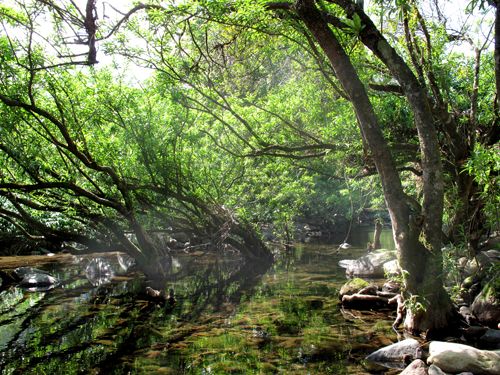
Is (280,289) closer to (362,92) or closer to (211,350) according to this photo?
(211,350)

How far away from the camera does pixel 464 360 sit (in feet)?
18.4

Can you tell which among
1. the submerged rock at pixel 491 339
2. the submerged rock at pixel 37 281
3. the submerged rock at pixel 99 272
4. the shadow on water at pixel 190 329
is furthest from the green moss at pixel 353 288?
the submerged rock at pixel 37 281

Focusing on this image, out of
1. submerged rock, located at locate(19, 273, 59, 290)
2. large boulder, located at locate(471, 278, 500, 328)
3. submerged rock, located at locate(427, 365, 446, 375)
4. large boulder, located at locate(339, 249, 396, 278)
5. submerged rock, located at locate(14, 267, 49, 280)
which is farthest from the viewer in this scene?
submerged rock, located at locate(14, 267, 49, 280)

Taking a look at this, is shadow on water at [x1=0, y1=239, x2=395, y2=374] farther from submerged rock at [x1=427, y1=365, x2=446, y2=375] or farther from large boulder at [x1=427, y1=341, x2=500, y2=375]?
large boulder at [x1=427, y1=341, x2=500, y2=375]

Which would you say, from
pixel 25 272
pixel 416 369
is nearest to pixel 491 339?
pixel 416 369

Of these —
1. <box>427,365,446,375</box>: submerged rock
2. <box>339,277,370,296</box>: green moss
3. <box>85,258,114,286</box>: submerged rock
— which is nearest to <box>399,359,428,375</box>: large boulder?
<box>427,365,446,375</box>: submerged rock

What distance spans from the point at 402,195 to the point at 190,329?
4.76 meters

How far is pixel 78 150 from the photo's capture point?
11719mm

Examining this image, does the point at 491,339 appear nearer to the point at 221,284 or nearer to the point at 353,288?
the point at 353,288

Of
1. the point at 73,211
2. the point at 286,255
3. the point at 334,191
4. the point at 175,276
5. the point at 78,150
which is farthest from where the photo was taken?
the point at 334,191

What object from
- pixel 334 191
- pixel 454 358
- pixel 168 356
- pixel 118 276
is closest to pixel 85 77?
pixel 118 276

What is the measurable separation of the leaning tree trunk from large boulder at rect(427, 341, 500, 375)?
1.35m

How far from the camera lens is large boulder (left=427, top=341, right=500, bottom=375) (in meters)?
5.52

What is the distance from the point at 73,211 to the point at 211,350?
Answer: 8.44 m
